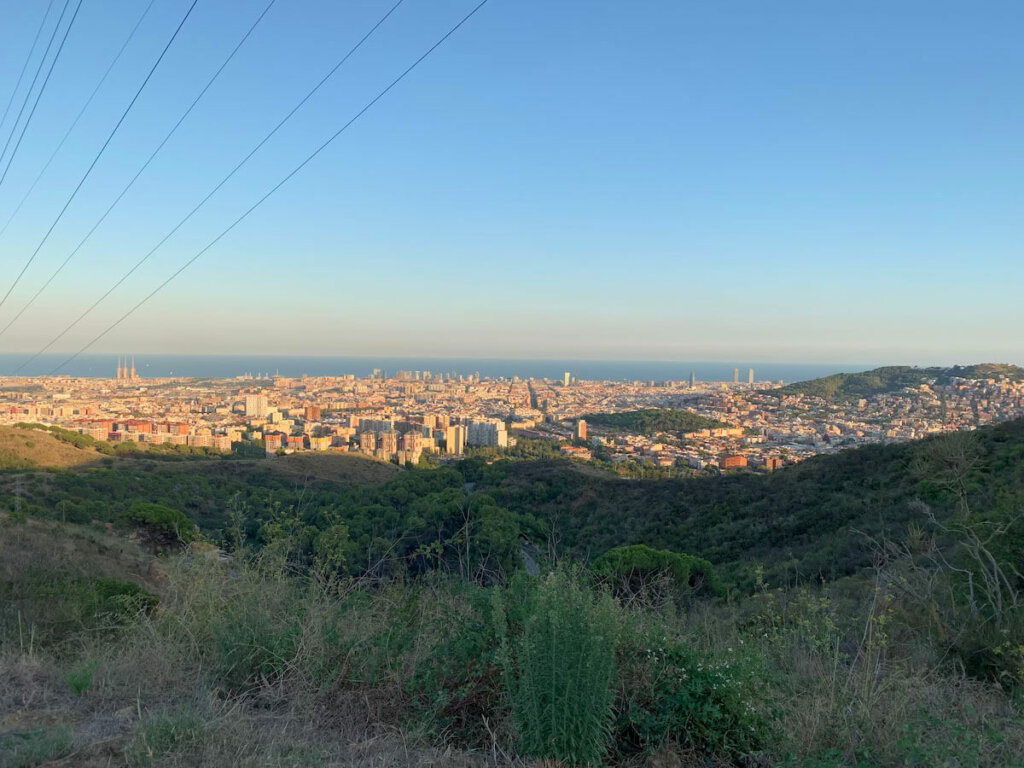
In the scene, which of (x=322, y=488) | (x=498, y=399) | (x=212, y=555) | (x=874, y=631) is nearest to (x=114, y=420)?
(x=322, y=488)

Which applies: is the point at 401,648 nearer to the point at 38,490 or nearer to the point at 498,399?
the point at 38,490

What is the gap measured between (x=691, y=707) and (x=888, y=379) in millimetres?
37026

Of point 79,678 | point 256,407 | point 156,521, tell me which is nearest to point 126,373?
point 256,407

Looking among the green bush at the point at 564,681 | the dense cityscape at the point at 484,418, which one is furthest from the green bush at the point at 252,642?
the dense cityscape at the point at 484,418

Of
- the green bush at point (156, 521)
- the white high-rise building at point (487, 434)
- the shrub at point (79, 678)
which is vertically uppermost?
the shrub at point (79, 678)

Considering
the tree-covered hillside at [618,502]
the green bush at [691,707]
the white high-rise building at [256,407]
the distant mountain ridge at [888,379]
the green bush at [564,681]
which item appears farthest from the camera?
the white high-rise building at [256,407]

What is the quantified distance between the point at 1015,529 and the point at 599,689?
13.9 ft

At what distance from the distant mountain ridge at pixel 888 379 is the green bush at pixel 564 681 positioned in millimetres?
29754

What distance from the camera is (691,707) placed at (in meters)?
2.88

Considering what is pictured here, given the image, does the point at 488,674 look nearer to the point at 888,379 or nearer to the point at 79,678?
the point at 79,678

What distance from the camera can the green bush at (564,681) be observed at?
8.76 feet

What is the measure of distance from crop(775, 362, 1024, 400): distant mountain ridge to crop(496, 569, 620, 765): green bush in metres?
29.8

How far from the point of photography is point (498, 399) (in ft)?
252

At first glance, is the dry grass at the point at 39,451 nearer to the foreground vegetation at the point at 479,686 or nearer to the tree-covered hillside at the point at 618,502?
the tree-covered hillside at the point at 618,502
